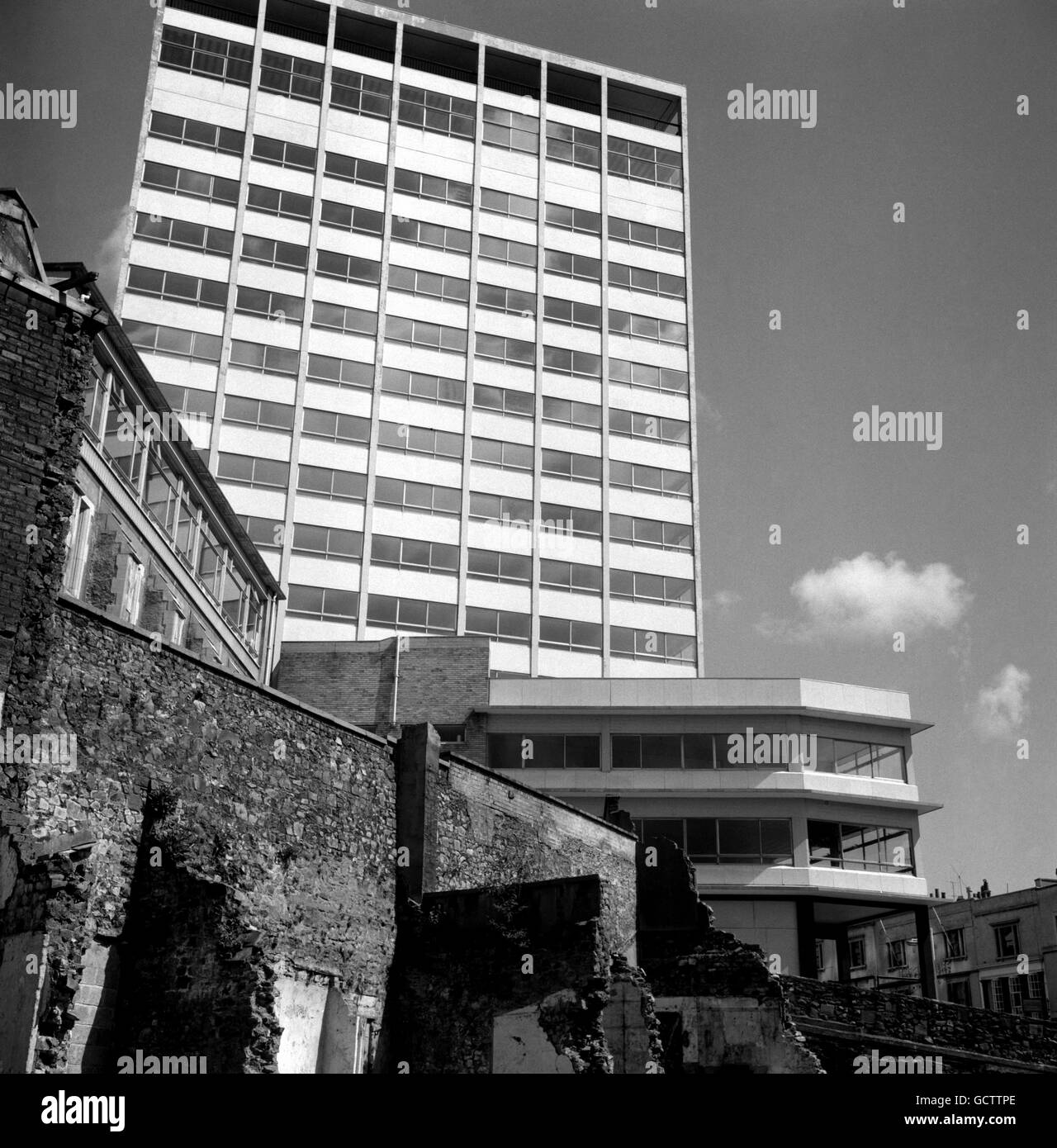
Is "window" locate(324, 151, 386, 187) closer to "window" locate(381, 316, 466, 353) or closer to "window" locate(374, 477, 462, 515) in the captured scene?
"window" locate(381, 316, 466, 353)

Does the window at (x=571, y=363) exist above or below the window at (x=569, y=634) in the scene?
above

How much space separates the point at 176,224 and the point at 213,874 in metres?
45.3

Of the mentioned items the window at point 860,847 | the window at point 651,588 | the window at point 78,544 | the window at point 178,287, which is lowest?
the window at point 860,847

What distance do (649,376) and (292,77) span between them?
23274mm

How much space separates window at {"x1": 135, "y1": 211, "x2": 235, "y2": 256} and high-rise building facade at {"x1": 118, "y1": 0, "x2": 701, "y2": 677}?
0.40 ft

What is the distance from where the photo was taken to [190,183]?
55.5 metres

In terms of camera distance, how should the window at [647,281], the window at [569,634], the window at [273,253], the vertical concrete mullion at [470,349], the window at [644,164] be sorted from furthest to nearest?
the window at [644,164]
the window at [647,281]
the window at [273,253]
the window at [569,634]
the vertical concrete mullion at [470,349]

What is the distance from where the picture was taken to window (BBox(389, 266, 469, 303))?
57.6m

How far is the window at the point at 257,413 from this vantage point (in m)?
52.2

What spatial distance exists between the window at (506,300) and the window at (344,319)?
5777 mm

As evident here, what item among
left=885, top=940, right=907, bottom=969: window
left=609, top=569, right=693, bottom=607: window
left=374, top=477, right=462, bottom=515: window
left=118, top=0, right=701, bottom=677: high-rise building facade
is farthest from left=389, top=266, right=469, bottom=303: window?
left=885, top=940, right=907, bottom=969: window

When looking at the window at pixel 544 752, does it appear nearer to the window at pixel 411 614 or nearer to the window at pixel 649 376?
the window at pixel 411 614

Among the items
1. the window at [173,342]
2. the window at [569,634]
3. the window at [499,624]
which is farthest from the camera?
the window at [569,634]

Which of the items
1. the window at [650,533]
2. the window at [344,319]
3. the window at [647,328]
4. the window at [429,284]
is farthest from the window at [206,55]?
the window at [650,533]
